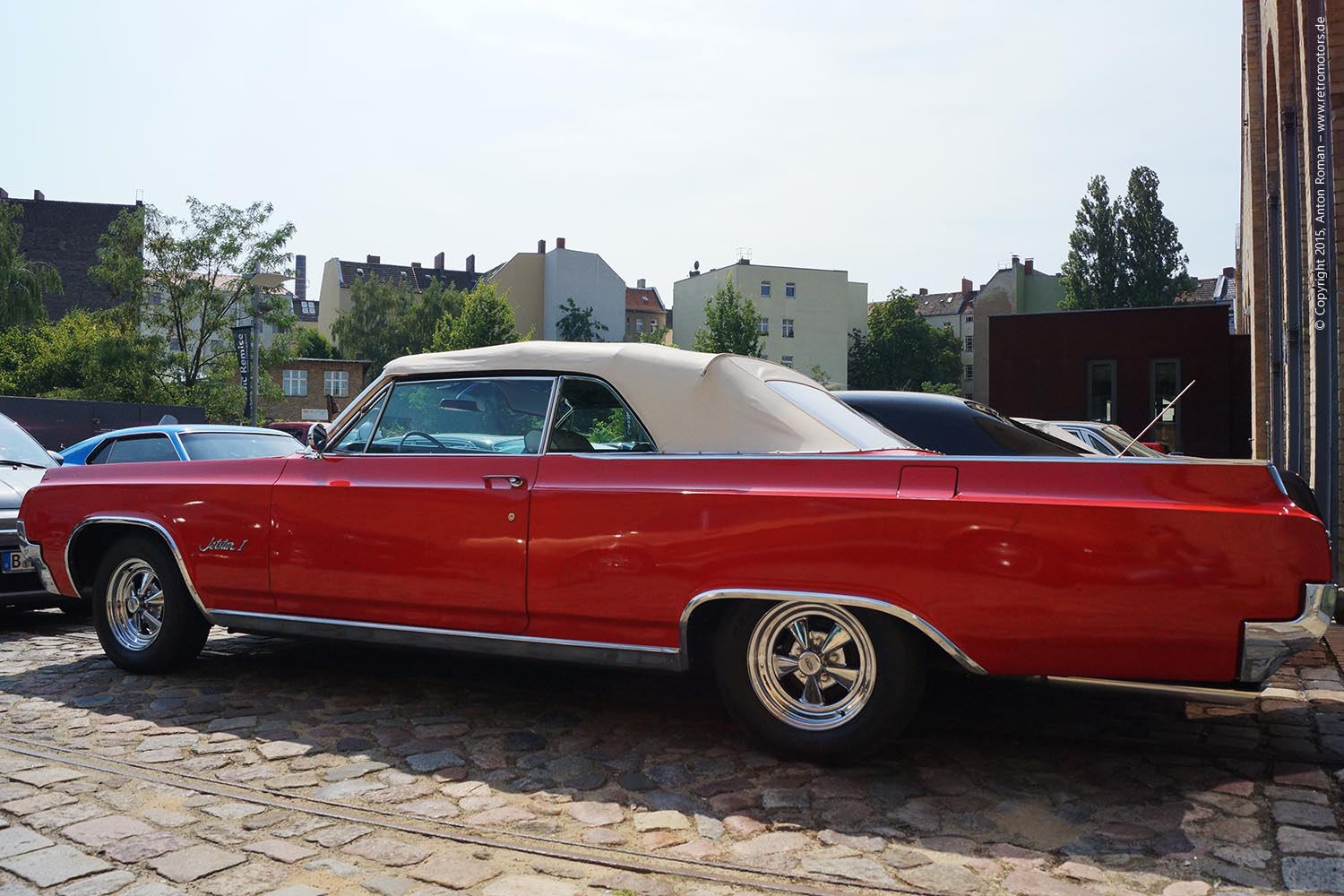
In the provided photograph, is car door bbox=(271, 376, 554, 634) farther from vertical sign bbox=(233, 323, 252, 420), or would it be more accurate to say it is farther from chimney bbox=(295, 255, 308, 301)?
chimney bbox=(295, 255, 308, 301)

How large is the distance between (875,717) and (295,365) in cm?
6307

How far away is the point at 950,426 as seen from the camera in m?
7.76

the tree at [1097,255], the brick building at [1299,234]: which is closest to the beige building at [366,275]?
the tree at [1097,255]

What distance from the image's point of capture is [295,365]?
205ft

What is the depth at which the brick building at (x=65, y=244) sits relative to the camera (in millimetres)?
60688

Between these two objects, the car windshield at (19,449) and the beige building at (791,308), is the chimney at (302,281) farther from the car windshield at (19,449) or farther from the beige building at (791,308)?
the car windshield at (19,449)

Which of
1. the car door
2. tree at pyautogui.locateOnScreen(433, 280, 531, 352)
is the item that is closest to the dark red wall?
the car door

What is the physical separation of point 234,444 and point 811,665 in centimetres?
746

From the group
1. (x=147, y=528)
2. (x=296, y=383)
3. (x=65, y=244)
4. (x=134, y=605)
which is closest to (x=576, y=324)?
(x=296, y=383)

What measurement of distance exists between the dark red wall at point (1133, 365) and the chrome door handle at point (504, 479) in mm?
23268

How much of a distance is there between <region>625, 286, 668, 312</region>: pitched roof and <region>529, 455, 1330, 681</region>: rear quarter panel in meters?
91.8

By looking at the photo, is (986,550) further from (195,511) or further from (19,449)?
(19,449)

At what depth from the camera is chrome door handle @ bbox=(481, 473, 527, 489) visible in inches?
176

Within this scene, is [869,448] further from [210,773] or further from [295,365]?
[295,365]
